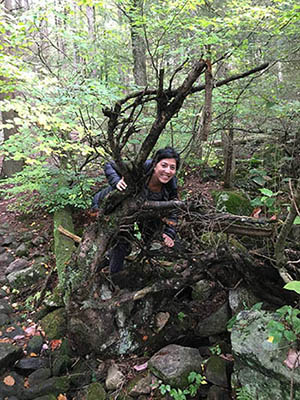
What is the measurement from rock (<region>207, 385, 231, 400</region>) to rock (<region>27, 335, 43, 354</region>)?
272 cm

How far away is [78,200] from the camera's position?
6840mm

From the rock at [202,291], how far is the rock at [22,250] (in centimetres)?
472

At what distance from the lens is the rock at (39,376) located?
139 inches

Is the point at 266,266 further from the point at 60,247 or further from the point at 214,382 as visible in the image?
the point at 60,247

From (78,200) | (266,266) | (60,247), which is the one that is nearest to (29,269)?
(60,247)

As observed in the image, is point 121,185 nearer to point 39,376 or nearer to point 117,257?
point 117,257

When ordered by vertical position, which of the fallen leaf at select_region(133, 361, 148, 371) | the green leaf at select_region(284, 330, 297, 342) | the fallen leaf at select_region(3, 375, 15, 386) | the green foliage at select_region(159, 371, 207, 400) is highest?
the green leaf at select_region(284, 330, 297, 342)

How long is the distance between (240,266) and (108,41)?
809 cm

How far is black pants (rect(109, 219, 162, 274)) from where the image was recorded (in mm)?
3973

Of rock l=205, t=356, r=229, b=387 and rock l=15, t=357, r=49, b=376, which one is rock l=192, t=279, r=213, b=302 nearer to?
rock l=205, t=356, r=229, b=387

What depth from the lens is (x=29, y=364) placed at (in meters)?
3.83

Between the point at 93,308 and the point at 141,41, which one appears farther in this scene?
the point at 141,41

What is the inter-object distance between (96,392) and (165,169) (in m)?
2.91

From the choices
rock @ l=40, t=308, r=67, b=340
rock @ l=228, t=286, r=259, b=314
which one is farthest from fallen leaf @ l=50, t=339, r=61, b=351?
rock @ l=228, t=286, r=259, b=314
